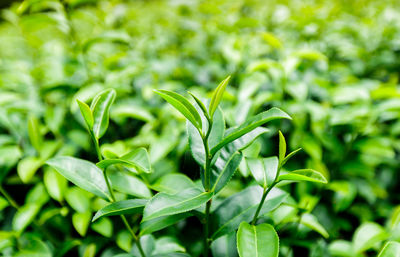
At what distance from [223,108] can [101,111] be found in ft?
2.47

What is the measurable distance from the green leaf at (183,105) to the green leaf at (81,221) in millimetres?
589

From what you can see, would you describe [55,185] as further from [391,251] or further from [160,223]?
[391,251]

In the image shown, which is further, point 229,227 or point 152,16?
point 152,16

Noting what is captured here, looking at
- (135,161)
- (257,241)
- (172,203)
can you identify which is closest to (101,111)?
(135,161)

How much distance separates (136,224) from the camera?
3.85ft

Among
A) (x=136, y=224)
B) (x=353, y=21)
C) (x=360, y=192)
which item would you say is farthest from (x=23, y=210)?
(x=353, y=21)

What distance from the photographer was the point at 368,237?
3.56 ft

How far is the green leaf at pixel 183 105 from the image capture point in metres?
0.65

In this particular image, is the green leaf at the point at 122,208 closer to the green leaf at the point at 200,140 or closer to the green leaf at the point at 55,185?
the green leaf at the point at 200,140

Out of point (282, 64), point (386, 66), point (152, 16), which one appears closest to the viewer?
point (282, 64)

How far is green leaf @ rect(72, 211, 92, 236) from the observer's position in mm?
972

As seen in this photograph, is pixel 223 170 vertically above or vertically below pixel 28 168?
above

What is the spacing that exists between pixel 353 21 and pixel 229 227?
7.87 feet

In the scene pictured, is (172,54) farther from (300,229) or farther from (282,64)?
(300,229)
